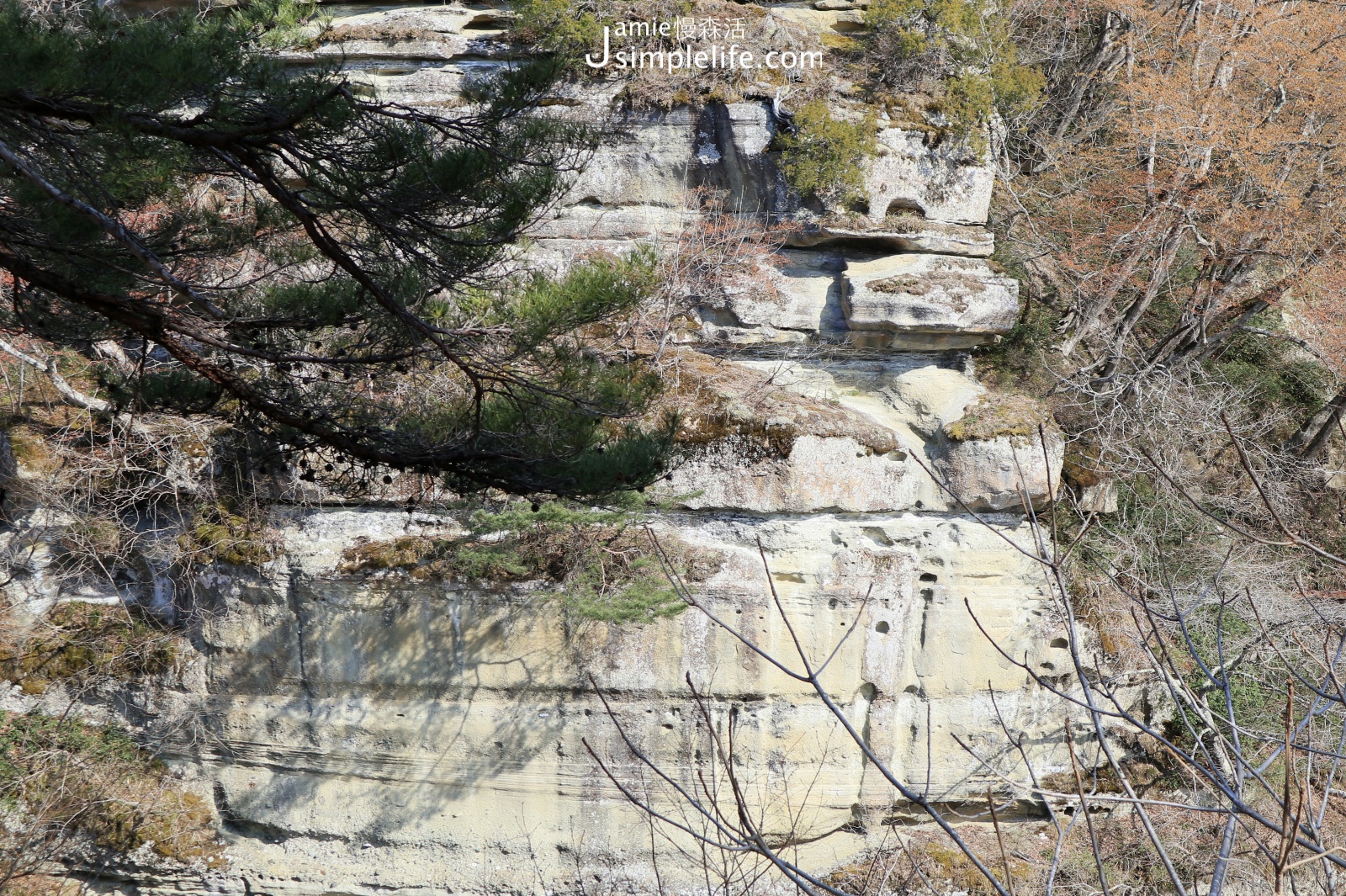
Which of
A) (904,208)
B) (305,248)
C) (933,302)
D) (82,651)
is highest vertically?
(305,248)

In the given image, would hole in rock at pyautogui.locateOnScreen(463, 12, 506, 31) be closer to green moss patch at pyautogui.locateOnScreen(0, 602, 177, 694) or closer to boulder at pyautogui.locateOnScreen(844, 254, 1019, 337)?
boulder at pyautogui.locateOnScreen(844, 254, 1019, 337)

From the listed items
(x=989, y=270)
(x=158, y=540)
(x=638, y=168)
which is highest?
(x=638, y=168)

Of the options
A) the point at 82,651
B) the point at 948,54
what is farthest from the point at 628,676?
the point at 948,54

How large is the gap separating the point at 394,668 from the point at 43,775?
9.07 feet

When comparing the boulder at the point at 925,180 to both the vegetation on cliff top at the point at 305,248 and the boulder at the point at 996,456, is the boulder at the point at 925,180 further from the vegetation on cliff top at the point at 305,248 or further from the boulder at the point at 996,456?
the vegetation on cliff top at the point at 305,248

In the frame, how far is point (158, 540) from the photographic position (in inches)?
289

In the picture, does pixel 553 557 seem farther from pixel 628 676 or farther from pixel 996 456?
pixel 996 456

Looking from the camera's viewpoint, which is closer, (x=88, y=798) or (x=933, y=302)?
(x=88, y=798)

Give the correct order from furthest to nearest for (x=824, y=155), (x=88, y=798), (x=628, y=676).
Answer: (x=824, y=155) → (x=628, y=676) → (x=88, y=798)

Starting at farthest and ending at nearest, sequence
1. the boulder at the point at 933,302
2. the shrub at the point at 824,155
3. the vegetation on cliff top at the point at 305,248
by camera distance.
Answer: the shrub at the point at 824,155 → the boulder at the point at 933,302 → the vegetation on cliff top at the point at 305,248

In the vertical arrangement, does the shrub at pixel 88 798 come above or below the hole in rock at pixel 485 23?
below

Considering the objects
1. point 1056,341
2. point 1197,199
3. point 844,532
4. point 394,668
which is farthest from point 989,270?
point 394,668

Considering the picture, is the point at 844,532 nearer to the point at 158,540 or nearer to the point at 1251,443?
the point at 1251,443

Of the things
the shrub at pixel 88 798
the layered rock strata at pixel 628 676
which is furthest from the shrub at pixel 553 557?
the shrub at pixel 88 798
